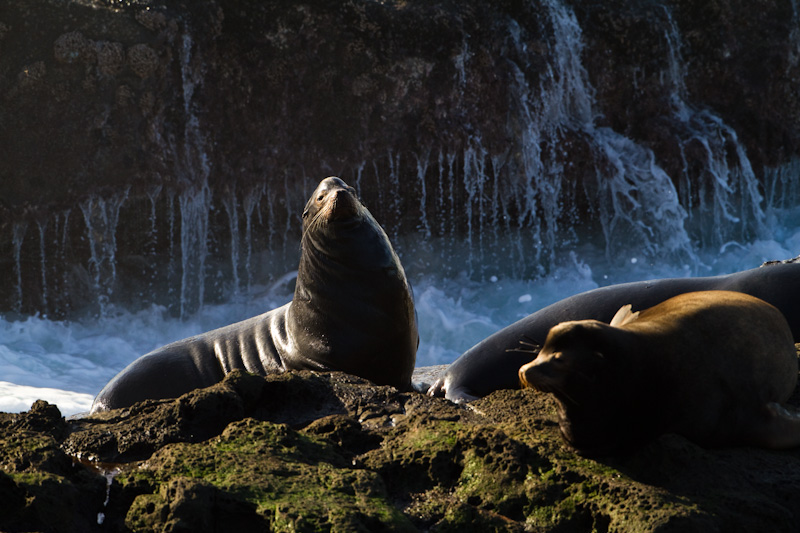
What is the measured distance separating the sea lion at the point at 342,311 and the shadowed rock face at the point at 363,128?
647 cm

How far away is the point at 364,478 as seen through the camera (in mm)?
2668

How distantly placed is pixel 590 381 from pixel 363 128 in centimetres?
1017

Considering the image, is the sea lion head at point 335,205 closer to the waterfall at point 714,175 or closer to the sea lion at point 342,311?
the sea lion at point 342,311

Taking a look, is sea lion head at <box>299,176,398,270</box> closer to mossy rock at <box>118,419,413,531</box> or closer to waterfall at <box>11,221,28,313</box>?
mossy rock at <box>118,419,413,531</box>

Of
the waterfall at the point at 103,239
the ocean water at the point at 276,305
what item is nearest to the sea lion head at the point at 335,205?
the ocean water at the point at 276,305

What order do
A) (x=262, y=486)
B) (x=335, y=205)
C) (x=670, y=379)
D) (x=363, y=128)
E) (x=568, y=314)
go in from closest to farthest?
(x=262, y=486), (x=670, y=379), (x=335, y=205), (x=568, y=314), (x=363, y=128)

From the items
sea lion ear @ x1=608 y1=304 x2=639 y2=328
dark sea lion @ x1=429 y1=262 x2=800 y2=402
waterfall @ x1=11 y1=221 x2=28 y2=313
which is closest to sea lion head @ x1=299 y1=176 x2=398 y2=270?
dark sea lion @ x1=429 y1=262 x2=800 y2=402

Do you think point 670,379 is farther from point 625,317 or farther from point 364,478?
point 364,478

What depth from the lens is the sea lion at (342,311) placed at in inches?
213

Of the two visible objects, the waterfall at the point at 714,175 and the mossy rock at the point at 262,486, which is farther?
the waterfall at the point at 714,175

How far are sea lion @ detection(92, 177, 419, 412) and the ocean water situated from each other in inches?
172

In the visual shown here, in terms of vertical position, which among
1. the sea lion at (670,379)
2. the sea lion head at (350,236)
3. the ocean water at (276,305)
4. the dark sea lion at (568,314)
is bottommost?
the ocean water at (276,305)

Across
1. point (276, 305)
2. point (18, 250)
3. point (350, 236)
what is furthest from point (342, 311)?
point (18, 250)

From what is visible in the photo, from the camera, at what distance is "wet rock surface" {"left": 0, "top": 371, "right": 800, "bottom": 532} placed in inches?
95.6
